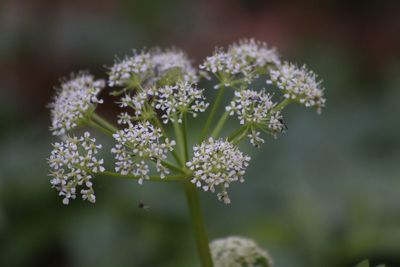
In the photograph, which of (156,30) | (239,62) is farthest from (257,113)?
(156,30)

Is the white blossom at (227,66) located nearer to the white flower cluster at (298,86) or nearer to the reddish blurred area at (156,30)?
the white flower cluster at (298,86)

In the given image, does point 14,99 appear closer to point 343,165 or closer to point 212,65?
point 343,165

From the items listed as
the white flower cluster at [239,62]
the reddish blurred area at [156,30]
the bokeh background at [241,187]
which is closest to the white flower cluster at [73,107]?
the white flower cluster at [239,62]

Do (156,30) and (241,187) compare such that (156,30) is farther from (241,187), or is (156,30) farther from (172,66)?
(172,66)

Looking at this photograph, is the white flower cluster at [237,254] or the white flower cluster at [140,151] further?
the white flower cluster at [237,254]

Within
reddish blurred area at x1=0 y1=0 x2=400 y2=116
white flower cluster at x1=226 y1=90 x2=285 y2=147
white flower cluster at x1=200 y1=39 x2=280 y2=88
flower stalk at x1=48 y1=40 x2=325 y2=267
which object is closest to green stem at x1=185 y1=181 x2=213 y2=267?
flower stalk at x1=48 y1=40 x2=325 y2=267

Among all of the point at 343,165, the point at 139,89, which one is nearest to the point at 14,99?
the point at 343,165
